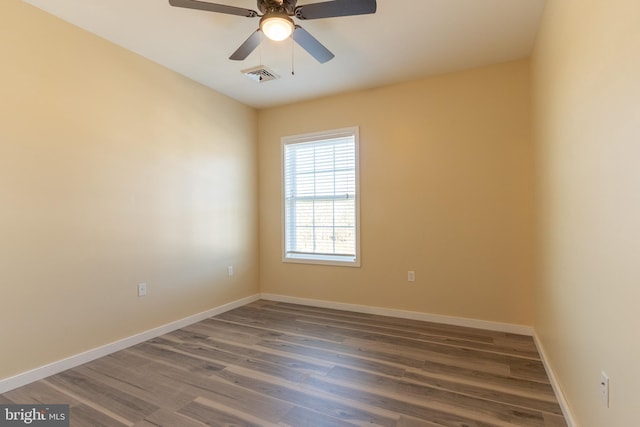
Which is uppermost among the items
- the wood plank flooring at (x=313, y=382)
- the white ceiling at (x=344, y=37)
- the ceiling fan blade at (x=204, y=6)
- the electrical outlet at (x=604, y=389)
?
the white ceiling at (x=344, y=37)

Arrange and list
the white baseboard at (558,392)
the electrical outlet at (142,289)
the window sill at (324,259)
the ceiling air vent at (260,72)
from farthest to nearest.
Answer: the window sill at (324,259) → the electrical outlet at (142,289) → the ceiling air vent at (260,72) → the white baseboard at (558,392)

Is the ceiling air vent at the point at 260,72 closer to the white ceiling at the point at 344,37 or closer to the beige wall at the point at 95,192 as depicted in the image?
the white ceiling at the point at 344,37

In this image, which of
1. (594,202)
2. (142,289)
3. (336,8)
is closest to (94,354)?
(142,289)

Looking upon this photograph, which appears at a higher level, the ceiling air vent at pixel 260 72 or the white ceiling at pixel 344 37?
the white ceiling at pixel 344 37

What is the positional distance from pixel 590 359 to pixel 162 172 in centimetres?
344

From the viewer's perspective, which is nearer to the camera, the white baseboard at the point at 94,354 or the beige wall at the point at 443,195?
the white baseboard at the point at 94,354

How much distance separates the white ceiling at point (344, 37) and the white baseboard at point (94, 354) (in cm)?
255

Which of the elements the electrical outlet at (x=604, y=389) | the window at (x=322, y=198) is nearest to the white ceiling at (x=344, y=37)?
the window at (x=322, y=198)

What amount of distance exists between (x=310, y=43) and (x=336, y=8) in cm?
42

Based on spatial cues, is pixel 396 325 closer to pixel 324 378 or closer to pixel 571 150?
pixel 324 378

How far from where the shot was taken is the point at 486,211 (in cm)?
325

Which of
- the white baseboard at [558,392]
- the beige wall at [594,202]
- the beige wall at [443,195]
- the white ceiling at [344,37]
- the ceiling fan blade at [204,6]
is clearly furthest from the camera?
the beige wall at [443,195]

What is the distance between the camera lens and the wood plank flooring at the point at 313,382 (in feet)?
6.10

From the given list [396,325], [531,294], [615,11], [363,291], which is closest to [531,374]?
[531,294]
